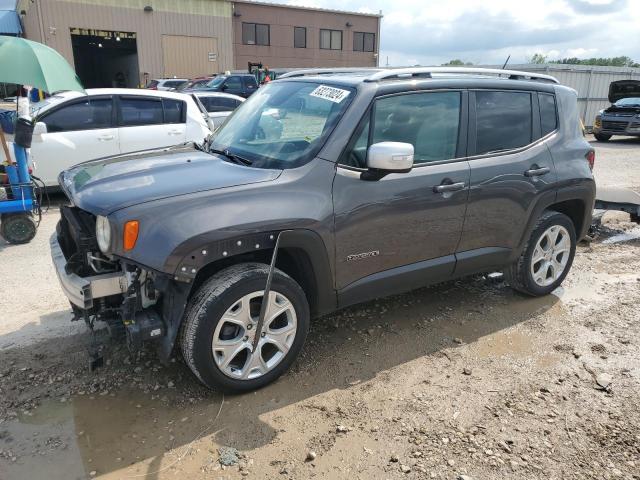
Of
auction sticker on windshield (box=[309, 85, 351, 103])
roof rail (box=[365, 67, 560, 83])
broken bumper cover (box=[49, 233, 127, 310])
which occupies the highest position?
roof rail (box=[365, 67, 560, 83])

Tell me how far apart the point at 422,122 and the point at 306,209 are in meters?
1.17

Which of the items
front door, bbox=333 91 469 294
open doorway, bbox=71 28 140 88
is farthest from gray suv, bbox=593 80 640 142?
open doorway, bbox=71 28 140 88

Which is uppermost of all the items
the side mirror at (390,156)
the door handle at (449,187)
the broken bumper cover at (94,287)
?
the side mirror at (390,156)

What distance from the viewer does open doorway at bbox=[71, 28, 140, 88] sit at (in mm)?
35266

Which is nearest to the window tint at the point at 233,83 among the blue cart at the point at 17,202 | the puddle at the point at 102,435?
the blue cart at the point at 17,202

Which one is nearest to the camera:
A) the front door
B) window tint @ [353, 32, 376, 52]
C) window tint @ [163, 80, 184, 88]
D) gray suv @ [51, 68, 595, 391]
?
gray suv @ [51, 68, 595, 391]

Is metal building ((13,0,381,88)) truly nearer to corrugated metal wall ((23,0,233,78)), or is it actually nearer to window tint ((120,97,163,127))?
corrugated metal wall ((23,0,233,78))

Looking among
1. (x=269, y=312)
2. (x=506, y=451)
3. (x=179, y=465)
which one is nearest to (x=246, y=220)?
(x=269, y=312)

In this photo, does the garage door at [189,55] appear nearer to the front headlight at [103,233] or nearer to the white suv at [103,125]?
the white suv at [103,125]

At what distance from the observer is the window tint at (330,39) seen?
44.8 metres

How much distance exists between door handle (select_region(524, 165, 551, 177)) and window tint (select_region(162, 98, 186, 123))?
19.5 ft

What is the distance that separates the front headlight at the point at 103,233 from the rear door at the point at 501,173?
8.18 ft

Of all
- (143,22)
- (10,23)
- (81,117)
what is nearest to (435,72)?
(81,117)

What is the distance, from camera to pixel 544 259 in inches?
A: 185
